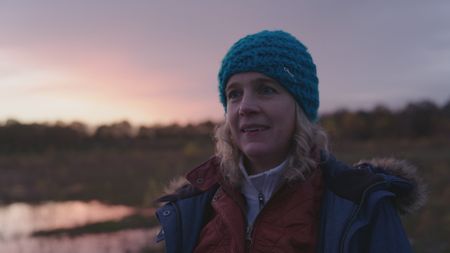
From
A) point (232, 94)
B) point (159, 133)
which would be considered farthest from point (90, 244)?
point (159, 133)

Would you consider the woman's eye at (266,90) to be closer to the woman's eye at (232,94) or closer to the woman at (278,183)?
the woman at (278,183)

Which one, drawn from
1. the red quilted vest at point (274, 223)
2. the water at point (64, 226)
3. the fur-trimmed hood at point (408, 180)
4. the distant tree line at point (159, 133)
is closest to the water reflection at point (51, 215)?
the water at point (64, 226)

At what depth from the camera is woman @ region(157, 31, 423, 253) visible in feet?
7.14

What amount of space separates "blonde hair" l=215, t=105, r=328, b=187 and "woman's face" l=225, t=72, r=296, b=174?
51 millimetres

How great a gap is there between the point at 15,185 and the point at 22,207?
5.54m

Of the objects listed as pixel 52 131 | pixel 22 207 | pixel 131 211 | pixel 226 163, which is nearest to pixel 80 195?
pixel 22 207

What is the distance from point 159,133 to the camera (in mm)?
66812

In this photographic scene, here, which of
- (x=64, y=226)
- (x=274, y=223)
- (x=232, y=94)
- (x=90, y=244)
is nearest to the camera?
(x=274, y=223)

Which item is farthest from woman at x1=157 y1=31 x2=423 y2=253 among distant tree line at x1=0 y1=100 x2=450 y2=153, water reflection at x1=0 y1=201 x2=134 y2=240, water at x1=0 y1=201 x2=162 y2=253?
distant tree line at x1=0 y1=100 x2=450 y2=153

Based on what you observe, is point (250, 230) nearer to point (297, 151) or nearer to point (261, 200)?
point (261, 200)

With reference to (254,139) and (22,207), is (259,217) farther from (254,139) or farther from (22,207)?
(22,207)

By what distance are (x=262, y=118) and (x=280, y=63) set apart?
0.29 meters

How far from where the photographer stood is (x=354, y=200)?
7.20ft

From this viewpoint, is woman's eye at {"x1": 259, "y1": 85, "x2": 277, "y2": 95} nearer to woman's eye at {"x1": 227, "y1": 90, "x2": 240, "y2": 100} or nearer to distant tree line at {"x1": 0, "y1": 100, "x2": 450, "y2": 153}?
woman's eye at {"x1": 227, "y1": 90, "x2": 240, "y2": 100}
